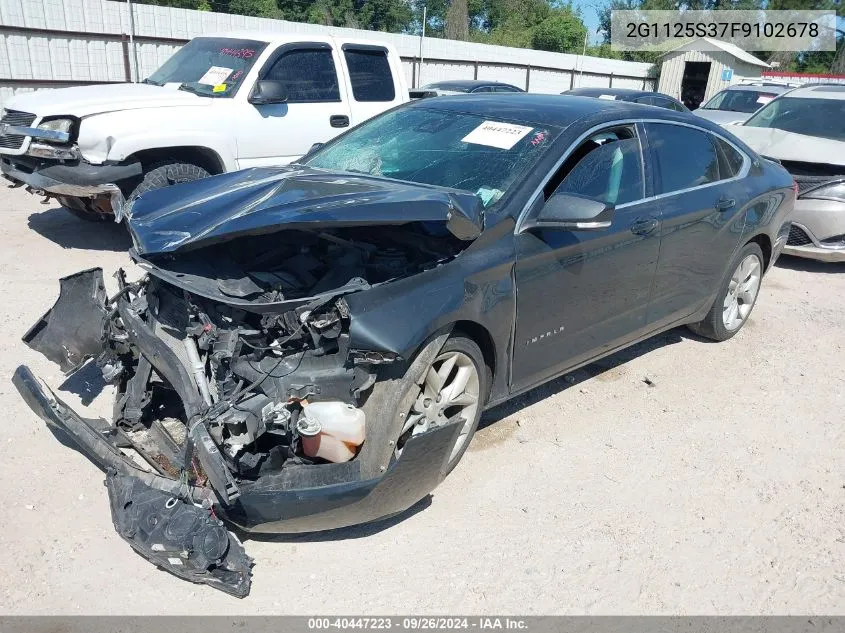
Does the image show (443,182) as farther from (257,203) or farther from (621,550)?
(621,550)

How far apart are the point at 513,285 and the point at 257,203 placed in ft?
4.19

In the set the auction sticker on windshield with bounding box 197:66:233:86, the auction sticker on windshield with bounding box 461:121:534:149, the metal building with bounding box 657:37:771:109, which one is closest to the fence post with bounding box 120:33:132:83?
the auction sticker on windshield with bounding box 197:66:233:86

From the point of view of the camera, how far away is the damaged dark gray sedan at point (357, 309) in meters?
2.88

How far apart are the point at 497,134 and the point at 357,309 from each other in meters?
1.62

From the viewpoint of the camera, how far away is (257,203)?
3.22m

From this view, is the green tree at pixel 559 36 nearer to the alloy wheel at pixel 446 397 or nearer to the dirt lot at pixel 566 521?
the dirt lot at pixel 566 521

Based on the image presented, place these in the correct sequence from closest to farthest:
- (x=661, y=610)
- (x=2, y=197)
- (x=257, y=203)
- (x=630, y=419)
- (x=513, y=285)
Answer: (x=661, y=610) → (x=257, y=203) → (x=513, y=285) → (x=630, y=419) → (x=2, y=197)

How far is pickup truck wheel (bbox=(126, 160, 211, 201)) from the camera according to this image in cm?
634

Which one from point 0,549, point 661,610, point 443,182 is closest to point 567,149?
point 443,182

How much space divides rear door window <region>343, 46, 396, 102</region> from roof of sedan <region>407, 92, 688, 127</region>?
3.26 meters

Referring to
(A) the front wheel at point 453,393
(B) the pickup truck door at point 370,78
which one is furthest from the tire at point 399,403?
(B) the pickup truck door at point 370,78

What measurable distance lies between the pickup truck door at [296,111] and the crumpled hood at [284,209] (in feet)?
11.5

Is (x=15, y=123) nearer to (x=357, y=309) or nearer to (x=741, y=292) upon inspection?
(x=357, y=309)

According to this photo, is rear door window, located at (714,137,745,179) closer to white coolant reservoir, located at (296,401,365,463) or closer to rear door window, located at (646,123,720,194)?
rear door window, located at (646,123,720,194)
